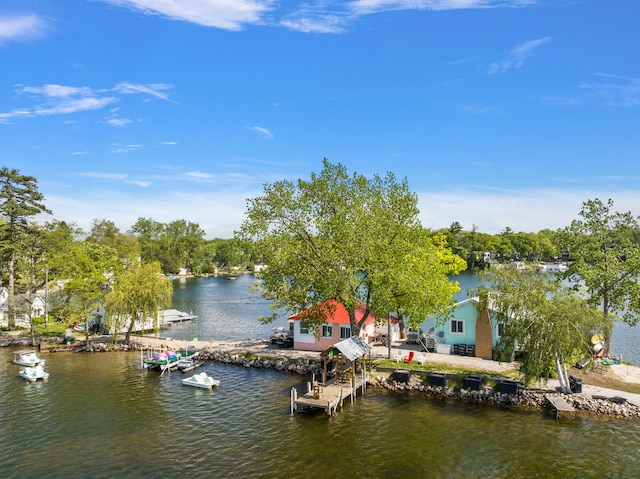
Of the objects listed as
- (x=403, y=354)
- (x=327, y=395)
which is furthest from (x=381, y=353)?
(x=327, y=395)

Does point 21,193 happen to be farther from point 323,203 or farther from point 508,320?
point 508,320

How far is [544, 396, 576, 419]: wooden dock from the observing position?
2422 cm

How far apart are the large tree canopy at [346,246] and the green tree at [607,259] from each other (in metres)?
11.9

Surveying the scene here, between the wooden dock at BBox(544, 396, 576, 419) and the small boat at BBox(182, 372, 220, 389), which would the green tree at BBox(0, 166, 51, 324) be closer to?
the small boat at BBox(182, 372, 220, 389)

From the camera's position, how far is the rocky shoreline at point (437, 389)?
2495 cm

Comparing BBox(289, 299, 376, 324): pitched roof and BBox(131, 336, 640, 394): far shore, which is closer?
BBox(131, 336, 640, 394): far shore

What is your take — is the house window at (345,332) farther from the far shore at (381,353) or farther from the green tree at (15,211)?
the green tree at (15,211)

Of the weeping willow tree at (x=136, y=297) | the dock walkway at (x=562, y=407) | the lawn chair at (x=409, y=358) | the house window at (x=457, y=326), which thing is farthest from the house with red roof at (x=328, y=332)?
the dock walkway at (x=562, y=407)

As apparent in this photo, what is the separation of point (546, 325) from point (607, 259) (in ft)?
45.0

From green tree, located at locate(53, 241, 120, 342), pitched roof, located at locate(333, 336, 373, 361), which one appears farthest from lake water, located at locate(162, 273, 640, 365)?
green tree, located at locate(53, 241, 120, 342)

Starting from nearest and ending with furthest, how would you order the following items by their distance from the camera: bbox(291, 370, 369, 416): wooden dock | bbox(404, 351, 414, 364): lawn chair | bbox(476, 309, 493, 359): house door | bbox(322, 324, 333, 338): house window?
bbox(291, 370, 369, 416): wooden dock → bbox(404, 351, 414, 364): lawn chair → bbox(476, 309, 493, 359): house door → bbox(322, 324, 333, 338): house window

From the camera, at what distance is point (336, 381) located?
29.6m

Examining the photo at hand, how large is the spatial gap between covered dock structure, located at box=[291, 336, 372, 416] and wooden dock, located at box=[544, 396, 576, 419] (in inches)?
457

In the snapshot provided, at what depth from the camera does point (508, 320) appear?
27406mm
